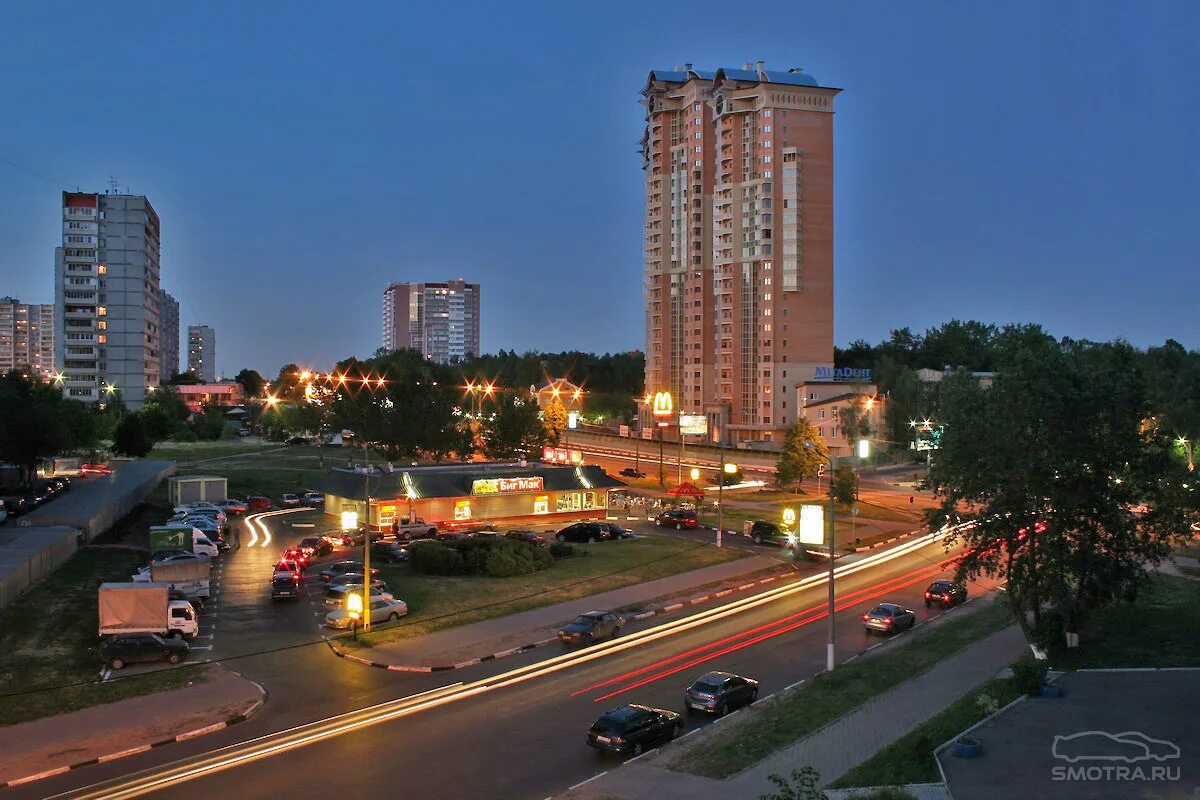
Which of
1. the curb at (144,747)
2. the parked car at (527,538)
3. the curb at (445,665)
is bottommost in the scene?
the curb at (445,665)

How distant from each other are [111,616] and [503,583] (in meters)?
15.9

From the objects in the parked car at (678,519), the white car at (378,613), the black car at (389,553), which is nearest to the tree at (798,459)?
the parked car at (678,519)

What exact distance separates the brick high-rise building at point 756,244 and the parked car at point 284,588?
69.6 metres

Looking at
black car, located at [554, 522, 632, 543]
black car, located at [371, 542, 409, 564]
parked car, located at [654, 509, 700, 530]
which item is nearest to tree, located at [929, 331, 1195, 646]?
black car, located at [371, 542, 409, 564]

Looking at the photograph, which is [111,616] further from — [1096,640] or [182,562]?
[1096,640]

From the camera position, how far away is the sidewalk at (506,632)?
28.3m

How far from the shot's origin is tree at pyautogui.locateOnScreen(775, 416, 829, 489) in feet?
241

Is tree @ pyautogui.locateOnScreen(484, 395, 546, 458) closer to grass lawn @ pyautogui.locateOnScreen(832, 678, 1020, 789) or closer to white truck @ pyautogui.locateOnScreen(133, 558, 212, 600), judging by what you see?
white truck @ pyautogui.locateOnScreen(133, 558, 212, 600)

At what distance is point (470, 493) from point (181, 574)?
73.0ft

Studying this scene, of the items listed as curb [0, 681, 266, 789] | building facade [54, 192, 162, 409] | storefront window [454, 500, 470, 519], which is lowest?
curb [0, 681, 266, 789]

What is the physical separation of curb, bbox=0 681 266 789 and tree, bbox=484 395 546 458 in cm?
5440

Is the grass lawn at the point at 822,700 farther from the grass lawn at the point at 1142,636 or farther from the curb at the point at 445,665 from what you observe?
the curb at the point at 445,665

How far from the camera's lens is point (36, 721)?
2159 cm

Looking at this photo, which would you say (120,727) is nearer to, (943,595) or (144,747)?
(144,747)
